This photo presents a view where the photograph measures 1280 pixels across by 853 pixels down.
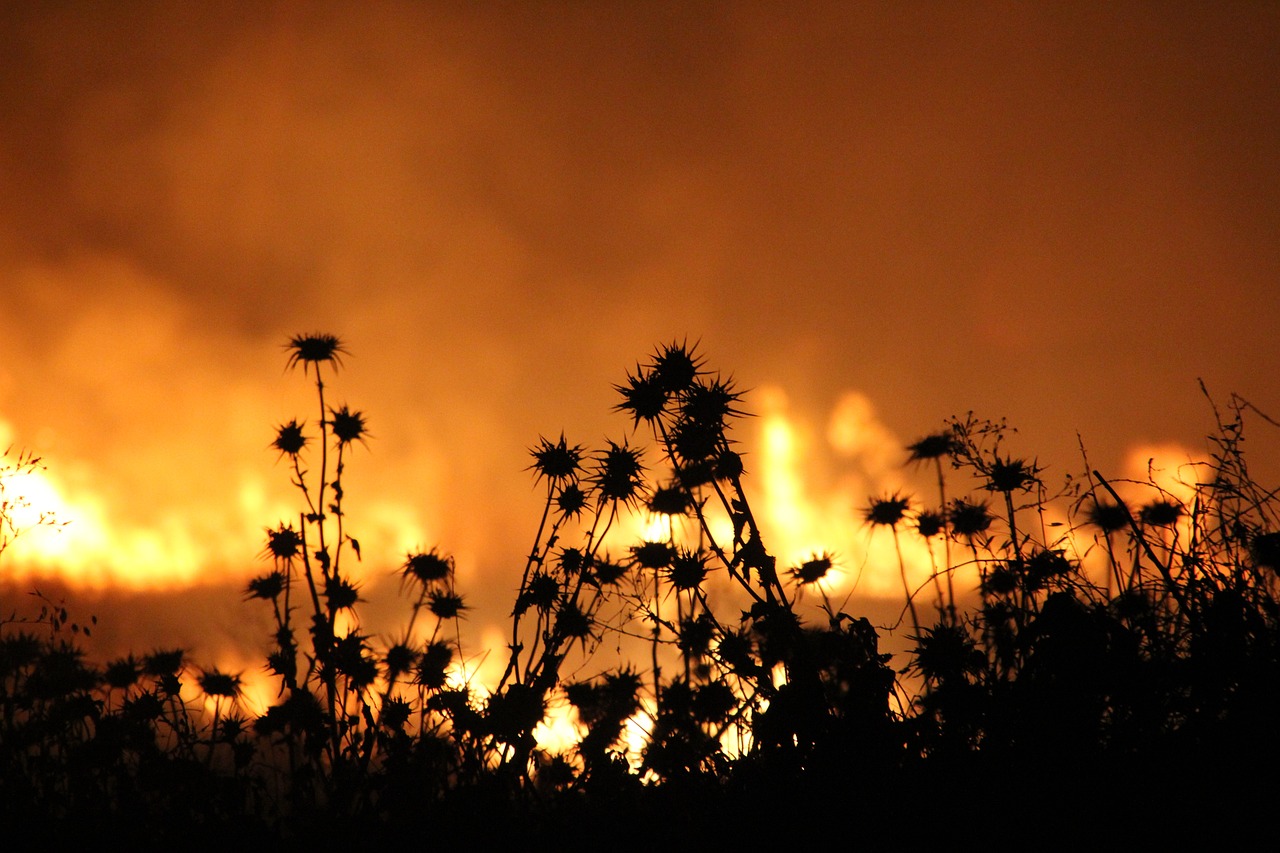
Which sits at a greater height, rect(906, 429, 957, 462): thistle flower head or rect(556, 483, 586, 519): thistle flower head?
rect(906, 429, 957, 462): thistle flower head

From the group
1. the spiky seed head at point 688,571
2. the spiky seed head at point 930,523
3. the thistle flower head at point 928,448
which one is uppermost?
the thistle flower head at point 928,448

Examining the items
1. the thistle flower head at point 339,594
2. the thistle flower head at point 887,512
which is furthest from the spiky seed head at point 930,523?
the thistle flower head at point 339,594

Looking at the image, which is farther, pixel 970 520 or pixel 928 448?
pixel 928 448

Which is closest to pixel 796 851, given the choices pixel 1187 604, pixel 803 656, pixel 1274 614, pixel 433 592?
pixel 803 656

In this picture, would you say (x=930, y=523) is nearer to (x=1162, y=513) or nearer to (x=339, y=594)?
(x=1162, y=513)

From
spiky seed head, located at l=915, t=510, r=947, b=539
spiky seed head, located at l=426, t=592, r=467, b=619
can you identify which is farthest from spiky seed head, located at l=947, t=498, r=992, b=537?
spiky seed head, located at l=426, t=592, r=467, b=619

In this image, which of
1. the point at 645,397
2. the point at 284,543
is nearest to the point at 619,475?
the point at 645,397

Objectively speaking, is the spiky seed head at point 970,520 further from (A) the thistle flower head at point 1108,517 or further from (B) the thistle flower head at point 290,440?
(B) the thistle flower head at point 290,440

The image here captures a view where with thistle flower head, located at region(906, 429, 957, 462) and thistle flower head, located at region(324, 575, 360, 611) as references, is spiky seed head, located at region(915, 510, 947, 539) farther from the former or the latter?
thistle flower head, located at region(324, 575, 360, 611)

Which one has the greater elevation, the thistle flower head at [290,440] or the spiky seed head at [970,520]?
the thistle flower head at [290,440]

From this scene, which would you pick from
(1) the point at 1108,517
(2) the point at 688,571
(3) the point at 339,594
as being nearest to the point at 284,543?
(3) the point at 339,594

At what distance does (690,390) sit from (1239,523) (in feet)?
11.6

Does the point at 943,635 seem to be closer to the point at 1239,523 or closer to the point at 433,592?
the point at 1239,523

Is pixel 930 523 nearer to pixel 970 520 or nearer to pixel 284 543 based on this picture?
pixel 970 520
